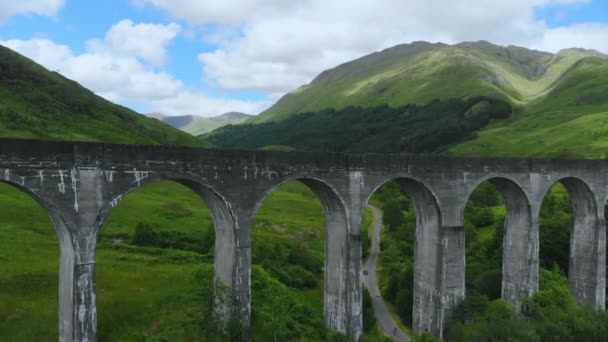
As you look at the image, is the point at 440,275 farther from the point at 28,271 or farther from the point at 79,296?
the point at 28,271

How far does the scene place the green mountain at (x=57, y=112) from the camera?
75438mm

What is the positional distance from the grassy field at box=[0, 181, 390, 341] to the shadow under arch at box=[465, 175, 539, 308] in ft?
49.8

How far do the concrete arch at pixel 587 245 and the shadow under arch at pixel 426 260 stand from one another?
13671mm

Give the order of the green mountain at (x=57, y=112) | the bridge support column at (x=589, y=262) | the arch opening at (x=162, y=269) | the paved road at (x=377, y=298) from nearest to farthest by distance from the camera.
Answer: the arch opening at (x=162, y=269) → the bridge support column at (x=589, y=262) → the paved road at (x=377, y=298) → the green mountain at (x=57, y=112)

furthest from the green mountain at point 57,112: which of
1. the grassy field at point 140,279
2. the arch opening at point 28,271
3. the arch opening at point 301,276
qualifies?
the arch opening at point 301,276

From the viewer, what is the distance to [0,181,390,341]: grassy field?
27000mm

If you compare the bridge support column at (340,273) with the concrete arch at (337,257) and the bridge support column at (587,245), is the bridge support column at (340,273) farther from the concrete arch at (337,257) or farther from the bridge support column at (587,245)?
the bridge support column at (587,245)

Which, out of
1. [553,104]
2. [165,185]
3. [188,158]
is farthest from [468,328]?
[553,104]

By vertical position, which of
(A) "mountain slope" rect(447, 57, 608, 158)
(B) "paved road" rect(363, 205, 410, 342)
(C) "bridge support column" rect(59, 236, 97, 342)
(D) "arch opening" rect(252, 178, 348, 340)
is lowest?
(B) "paved road" rect(363, 205, 410, 342)

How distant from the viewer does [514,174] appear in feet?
109

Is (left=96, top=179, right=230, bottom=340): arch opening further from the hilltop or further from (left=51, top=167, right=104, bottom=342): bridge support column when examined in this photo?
the hilltop

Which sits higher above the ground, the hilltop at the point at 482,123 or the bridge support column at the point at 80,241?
the hilltop at the point at 482,123

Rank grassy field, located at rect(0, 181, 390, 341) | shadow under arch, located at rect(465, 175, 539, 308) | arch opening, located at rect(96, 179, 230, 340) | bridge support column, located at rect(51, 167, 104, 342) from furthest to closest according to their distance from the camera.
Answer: shadow under arch, located at rect(465, 175, 539, 308) < grassy field, located at rect(0, 181, 390, 341) < arch opening, located at rect(96, 179, 230, 340) < bridge support column, located at rect(51, 167, 104, 342)

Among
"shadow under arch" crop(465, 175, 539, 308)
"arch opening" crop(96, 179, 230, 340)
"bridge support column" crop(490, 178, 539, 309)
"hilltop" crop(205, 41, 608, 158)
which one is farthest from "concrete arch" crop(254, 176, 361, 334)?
"hilltop" crop(205, 41, 608, 158)
